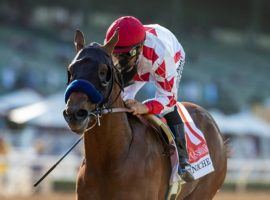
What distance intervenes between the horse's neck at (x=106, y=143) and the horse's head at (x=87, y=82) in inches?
8.4

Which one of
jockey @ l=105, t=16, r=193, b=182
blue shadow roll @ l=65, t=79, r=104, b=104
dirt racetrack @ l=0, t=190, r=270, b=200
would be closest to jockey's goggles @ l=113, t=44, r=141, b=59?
jockey @ l=105, t=16, r=193, b=182

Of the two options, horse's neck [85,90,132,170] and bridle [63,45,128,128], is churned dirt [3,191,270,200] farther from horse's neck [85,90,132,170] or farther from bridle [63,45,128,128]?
bridle [63,45,128,128]

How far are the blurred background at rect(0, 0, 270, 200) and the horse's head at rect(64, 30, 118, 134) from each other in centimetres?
813

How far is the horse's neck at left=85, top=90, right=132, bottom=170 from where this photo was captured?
4.87m

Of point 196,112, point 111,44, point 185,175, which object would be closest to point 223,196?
point 196,112

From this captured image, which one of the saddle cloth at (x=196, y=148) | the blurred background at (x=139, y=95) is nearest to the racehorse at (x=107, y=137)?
the saddle cloth at (x=196, y=148)

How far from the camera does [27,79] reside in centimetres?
2191

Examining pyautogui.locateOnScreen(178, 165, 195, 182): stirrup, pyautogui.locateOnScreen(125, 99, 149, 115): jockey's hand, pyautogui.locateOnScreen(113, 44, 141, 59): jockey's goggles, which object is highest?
pyautogui.locateOnScreen(113, 44, 141, 59): jockey's goggles

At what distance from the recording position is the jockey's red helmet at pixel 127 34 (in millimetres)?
5031

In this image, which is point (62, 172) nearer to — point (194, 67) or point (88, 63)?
point (88, 63)

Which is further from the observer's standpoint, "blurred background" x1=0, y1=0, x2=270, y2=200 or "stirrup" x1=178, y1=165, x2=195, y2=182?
"blurred background" x1=0, y1=0, x2=270, y2=200

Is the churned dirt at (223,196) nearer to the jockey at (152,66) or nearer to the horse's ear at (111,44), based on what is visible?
the jockey at (152,66)

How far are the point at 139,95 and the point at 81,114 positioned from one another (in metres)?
16.7

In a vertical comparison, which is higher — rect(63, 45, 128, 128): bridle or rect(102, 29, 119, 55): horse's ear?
rect(102, 29, 119, 55): horse's ear
